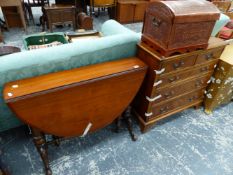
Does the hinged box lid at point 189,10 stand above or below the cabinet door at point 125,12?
above

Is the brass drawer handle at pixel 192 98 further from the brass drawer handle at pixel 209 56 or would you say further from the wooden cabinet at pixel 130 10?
the wooden cabinet at pixel 130 10

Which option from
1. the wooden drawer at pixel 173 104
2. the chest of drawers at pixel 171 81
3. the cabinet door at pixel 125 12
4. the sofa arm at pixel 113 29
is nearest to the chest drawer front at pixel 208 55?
the chest of drawers at pixel 171 81

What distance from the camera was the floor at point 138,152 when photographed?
1.53m

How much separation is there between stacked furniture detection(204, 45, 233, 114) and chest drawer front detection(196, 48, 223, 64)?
15 cm

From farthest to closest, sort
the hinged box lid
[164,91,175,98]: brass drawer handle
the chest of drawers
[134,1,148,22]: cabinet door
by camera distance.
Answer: [134,1,148,22]: cabinet door < [164,91,175,98]: brass drawer handle < the chest of drawers < the hinged box lid

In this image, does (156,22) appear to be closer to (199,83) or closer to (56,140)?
(199,83)

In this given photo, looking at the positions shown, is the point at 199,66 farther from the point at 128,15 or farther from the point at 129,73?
the point at 128,15

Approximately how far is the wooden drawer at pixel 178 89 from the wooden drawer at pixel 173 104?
0.22 ft

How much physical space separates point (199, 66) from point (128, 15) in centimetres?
308

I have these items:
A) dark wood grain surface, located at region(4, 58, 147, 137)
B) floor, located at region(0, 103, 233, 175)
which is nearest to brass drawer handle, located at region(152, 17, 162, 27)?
dark wood grain surface, located at region(4, 58, 147, 137)

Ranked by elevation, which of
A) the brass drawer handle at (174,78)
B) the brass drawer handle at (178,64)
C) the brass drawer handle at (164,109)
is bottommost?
the brass drawer handle at (164,109)

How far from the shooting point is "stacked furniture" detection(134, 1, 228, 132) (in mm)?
1268

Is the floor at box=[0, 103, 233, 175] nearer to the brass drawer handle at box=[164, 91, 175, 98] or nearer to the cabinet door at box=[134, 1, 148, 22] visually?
the brass drawer handle at box=[164, 91, 175, 98]

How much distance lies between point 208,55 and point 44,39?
168 cm
